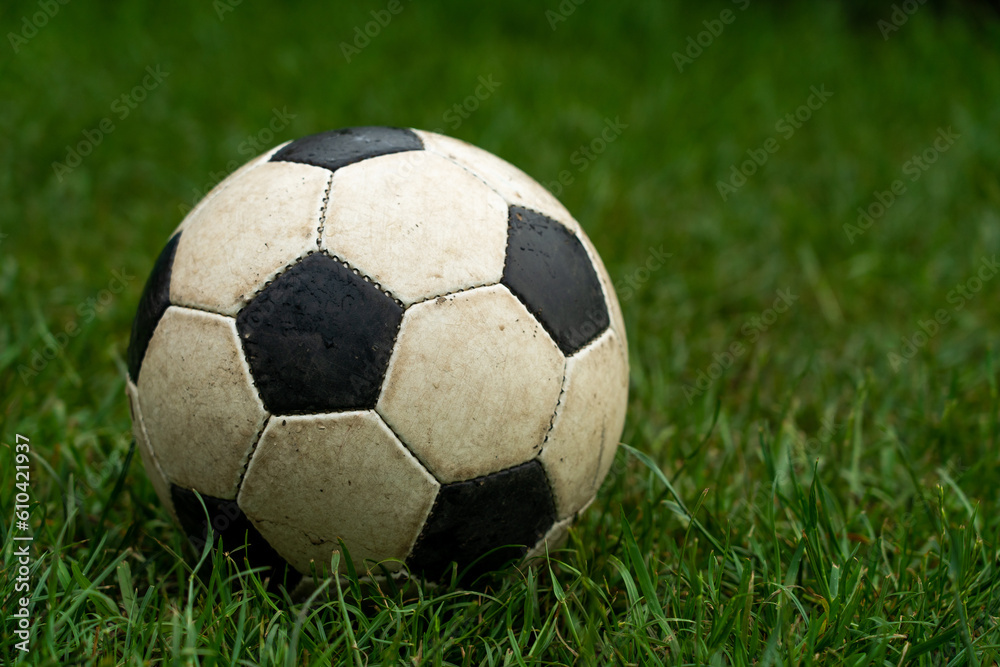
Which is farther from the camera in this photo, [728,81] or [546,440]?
[728,81]

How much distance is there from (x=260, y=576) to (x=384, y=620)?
0.32 meters

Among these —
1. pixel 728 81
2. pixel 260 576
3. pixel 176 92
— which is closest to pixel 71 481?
pixel 260 576

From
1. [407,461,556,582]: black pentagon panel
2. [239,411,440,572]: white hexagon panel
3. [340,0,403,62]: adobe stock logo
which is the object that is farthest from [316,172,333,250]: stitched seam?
[340,0,403,62]: adobe stock logo

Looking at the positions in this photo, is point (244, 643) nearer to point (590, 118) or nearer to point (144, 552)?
point (144, 552)

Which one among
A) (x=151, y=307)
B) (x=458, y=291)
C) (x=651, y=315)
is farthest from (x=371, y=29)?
(x=458, y=291)

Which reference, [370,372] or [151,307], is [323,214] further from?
[151,307]

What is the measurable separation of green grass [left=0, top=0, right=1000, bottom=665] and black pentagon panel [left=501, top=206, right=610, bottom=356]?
0.44 metres

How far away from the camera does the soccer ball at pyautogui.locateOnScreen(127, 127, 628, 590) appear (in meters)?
1.75

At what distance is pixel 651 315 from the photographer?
3594mm

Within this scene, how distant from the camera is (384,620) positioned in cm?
190

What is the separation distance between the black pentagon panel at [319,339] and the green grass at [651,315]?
446 mm

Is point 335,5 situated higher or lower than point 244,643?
higher

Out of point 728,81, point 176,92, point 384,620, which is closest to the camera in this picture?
point 384,620

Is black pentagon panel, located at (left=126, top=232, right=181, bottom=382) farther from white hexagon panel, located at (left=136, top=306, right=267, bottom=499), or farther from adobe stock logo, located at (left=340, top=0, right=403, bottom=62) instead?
adobe stock logo, located at (left=340, top=0, right=403, bottom=62)
